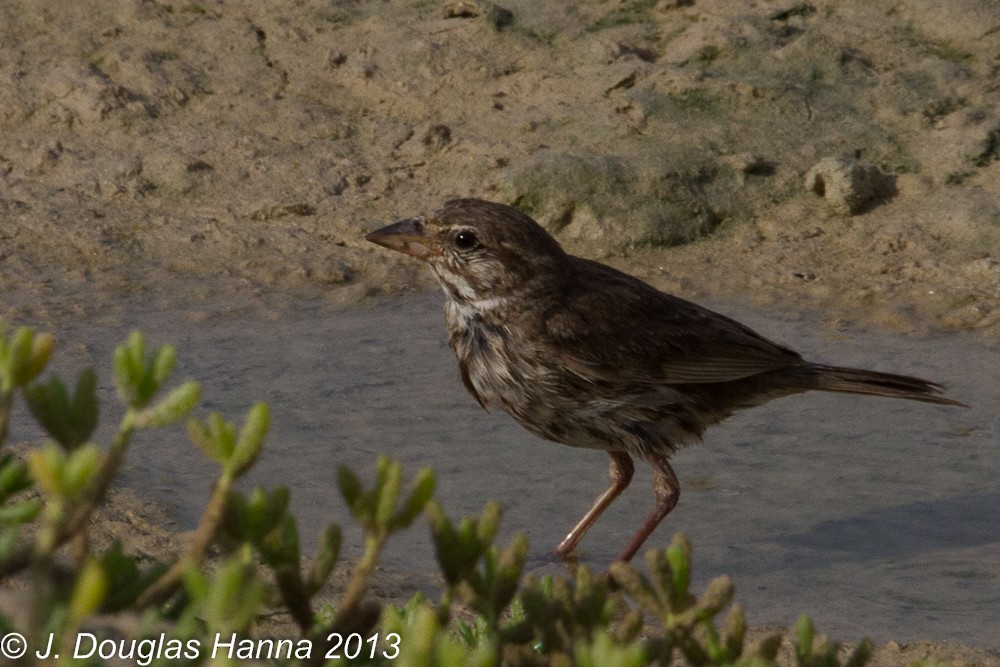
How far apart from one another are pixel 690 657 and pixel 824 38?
24.5 ft

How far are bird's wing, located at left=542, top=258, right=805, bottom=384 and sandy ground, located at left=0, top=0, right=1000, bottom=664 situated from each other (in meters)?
1.68

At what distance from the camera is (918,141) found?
8.74 meters

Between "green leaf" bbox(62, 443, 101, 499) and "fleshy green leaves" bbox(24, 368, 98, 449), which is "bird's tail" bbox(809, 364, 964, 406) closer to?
"fleshy green leaves" bbox(24, 368, 98, 449)

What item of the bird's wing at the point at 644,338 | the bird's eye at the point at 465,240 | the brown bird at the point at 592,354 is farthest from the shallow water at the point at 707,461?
the bird's eye at the point at 465,240

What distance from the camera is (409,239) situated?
6238 mm

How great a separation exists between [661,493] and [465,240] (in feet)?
4.38

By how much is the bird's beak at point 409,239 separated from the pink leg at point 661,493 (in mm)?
1309

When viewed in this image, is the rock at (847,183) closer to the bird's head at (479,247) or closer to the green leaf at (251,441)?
the bird's head at (479,247)

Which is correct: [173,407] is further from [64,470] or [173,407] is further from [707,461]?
[707,461]

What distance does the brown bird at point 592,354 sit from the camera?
5.77m

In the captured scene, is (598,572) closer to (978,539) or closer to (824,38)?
(978,539)

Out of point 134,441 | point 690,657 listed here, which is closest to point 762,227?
point 134,441

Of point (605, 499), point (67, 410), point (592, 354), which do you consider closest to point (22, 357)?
point (67, 410)

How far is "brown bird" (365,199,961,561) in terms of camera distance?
5.77 meters
